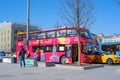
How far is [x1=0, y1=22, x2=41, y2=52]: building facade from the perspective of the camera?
97688mm

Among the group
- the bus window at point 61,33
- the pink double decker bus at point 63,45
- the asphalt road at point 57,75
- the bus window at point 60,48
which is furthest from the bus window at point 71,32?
the asphalt road at point 57,75

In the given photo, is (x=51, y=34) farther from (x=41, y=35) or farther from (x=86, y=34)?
(x=86, y=34)

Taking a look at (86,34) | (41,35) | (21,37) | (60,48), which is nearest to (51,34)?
(41,35)

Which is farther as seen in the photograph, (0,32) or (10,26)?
(0,32)

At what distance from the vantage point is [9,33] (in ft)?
322

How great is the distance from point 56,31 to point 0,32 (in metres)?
77.9

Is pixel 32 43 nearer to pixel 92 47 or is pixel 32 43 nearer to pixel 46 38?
pixel 46 38

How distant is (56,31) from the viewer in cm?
2961

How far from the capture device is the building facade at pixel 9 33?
97.7 meters

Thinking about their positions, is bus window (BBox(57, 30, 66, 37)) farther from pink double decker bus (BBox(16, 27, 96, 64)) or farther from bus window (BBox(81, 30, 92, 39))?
bus window (BBox(81, 30, 92, 39))

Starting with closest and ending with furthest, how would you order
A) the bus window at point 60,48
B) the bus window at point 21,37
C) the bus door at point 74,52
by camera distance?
the bus door at point 74,52
the bus window at point 60,48
the bus window at point 21,37

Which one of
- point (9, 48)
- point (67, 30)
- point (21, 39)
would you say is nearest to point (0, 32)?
point (9, 48)

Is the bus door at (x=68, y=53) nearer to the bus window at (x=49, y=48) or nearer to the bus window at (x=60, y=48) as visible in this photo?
the bus window at (x=60, y=48)

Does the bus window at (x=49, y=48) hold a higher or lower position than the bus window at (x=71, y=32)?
lower
